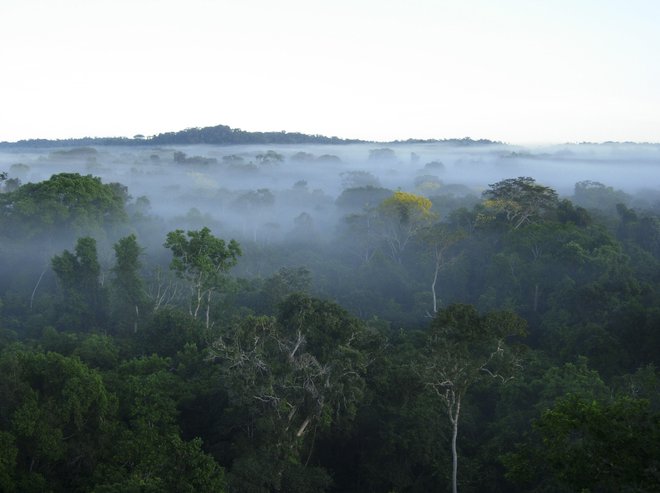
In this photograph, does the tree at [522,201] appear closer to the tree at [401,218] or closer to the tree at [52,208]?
the tree at [401,218]

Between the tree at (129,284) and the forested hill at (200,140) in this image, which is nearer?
the tree at (129,284)

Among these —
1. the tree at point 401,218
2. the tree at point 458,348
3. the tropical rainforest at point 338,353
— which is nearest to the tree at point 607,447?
the tropical rainforest at point 338,353

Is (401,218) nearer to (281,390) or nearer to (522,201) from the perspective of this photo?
(522,201)

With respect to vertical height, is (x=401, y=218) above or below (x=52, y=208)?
below

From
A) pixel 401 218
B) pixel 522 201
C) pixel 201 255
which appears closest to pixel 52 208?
pixel 201 255

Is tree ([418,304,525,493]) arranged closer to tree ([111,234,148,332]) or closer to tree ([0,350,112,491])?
tree ([0,350,112,491])

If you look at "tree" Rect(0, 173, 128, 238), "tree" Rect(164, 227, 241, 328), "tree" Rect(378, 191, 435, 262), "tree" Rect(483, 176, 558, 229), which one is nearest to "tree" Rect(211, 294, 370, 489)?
"tree" Rect(164, 227, 241, 328)
